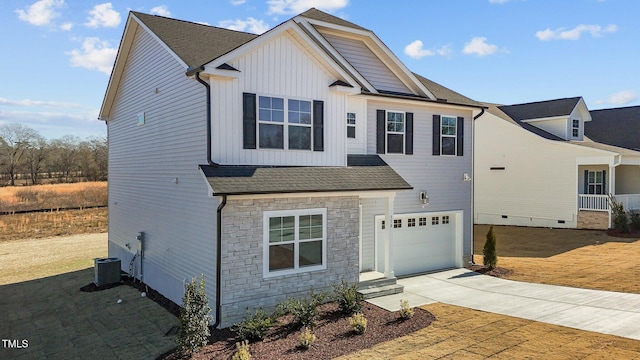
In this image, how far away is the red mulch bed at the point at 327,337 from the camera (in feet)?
26.8

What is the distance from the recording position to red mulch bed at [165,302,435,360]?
8.16m

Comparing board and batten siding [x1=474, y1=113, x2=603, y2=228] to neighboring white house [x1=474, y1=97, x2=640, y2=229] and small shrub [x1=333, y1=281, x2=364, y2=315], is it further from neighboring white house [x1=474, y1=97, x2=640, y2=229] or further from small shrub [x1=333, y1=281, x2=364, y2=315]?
small shrub [x1=333, y1=281, x2=364, y2=315]

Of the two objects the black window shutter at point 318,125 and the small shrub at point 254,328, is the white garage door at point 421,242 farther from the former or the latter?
the small shrub at point 254,328

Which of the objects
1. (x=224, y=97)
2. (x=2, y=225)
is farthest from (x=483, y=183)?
(x=2, y=225)

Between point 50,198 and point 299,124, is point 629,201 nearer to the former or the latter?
point 299,124

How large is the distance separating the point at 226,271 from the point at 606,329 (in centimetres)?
826

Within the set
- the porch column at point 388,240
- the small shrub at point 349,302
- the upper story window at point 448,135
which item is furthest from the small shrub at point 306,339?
the upper story window at point 448,135

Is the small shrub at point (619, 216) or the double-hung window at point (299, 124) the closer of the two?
the double-hung window at point (299, 124)

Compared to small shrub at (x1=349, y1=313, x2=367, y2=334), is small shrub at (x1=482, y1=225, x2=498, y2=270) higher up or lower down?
higher up

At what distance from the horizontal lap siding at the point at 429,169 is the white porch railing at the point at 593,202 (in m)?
12.2

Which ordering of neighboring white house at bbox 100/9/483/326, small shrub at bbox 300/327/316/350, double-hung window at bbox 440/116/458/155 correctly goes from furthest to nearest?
double-hung window at bbox 440/116/458/155 → neighboring white house at bbox 100/9/483/326 → small shrub at bbox 300/327/316/350

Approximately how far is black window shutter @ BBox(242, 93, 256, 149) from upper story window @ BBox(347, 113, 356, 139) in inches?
154

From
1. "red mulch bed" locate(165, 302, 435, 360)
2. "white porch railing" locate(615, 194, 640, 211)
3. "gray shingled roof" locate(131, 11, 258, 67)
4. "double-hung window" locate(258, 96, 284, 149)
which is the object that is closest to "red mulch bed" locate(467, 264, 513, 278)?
"red mulch bed" locate(165, 302, 435, 360)

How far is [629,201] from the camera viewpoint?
80.7ft
